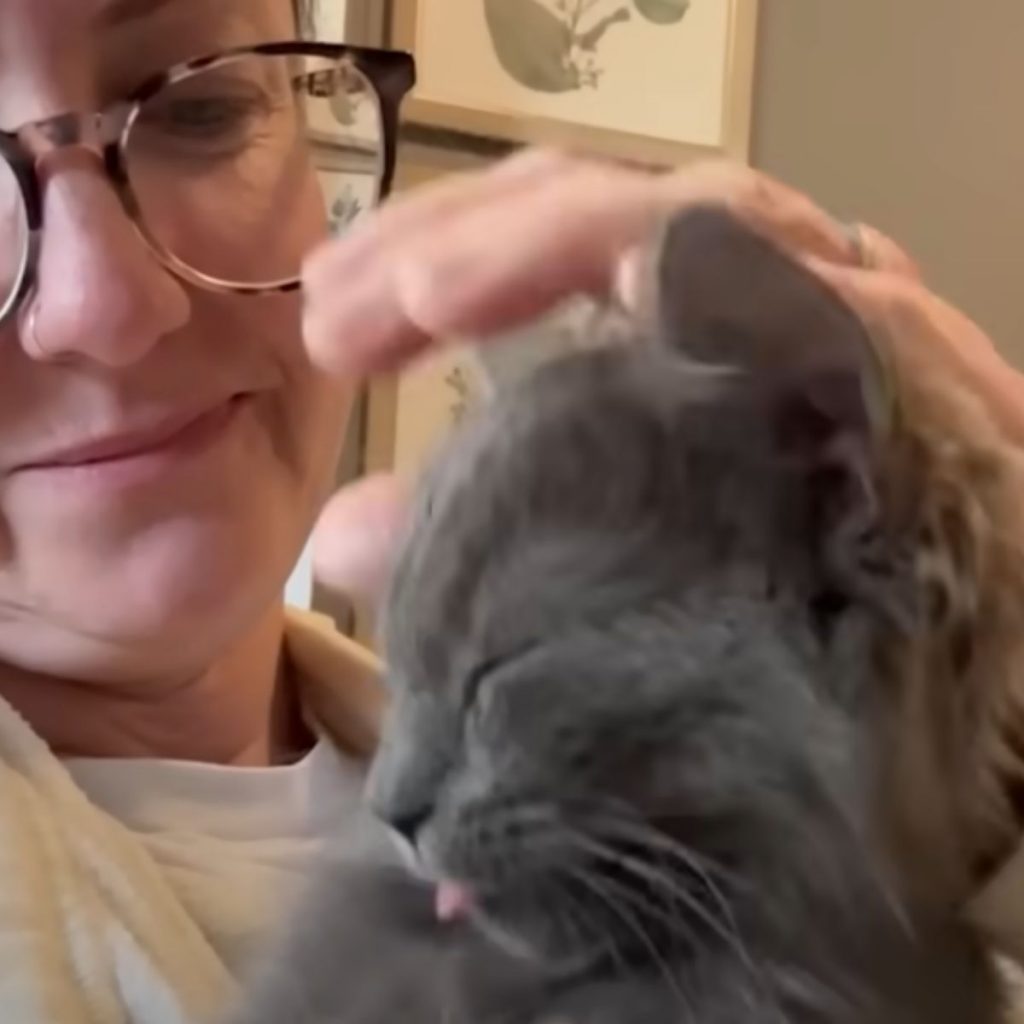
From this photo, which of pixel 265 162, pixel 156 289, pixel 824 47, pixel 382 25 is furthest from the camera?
pixel 824 47

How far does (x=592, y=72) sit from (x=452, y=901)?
4.67 ft

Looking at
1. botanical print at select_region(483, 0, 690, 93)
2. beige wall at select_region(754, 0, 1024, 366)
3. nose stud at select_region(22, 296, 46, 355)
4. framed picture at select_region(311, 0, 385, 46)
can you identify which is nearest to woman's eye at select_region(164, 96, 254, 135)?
nose stud at select_region(22, 296, 46, 355)

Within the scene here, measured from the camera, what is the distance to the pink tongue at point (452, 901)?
0.68 meters

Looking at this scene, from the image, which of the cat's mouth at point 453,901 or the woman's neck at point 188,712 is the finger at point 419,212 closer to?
the cat's mouth at point 453,901

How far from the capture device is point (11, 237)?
84 centimetres

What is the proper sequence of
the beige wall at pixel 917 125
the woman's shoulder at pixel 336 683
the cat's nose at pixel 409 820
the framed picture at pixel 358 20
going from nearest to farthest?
the cat's nose at pixel 409 820 < the woman's shoulder at pixel 336 683 < the framed picture at pixel 358 20 < the beige wall at pixel 917 125

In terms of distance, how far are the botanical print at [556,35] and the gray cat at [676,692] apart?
130 centimetres

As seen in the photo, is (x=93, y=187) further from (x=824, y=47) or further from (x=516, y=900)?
(x=824, y=47)

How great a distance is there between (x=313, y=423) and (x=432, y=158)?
3.11ft

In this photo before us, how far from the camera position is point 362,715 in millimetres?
1022

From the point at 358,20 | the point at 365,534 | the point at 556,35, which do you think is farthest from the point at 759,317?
the point at 556,35

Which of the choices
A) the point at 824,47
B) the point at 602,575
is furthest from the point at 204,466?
the point at 824,47

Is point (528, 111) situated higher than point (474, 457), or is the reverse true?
point (474, 457)

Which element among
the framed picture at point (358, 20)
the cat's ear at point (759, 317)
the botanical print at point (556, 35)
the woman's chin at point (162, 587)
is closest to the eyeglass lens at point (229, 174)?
the woman's chin at point (162, 587)
